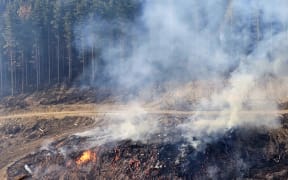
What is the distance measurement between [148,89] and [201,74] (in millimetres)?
7938

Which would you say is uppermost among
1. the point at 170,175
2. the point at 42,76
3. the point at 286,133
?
the point at 42,76

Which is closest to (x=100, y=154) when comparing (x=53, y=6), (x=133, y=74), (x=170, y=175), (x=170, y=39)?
(x=170, y=175)

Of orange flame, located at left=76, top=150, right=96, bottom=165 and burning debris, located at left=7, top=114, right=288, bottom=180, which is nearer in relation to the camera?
burning debris, located at left=7, top=114, right=288, bottom=180

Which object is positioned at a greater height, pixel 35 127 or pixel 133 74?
pixel 133 74

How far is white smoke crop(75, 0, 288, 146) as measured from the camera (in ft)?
168

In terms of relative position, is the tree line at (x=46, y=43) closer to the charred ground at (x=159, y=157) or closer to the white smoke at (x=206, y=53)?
the white smoke at (x=206, y=53)

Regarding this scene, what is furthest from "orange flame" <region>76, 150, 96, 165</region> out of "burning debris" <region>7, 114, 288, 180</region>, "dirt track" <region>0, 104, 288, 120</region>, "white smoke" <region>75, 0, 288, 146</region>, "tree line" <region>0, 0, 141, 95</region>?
"tree line" <region>0, 0, 141, 95</region>

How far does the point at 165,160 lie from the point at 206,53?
21.3m

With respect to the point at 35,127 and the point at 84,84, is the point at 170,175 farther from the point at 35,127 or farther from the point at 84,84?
the point at 84,84

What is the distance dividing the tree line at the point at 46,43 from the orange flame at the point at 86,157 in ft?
68.0

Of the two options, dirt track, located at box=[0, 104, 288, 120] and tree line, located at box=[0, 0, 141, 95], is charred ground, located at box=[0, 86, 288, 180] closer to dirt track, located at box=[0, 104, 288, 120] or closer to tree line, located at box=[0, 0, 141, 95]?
dirt track, located at box=[0, 104, 288, 120]

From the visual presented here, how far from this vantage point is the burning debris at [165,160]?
4253 centimetres

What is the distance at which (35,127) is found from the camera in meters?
56.7

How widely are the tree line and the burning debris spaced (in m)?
20.6
